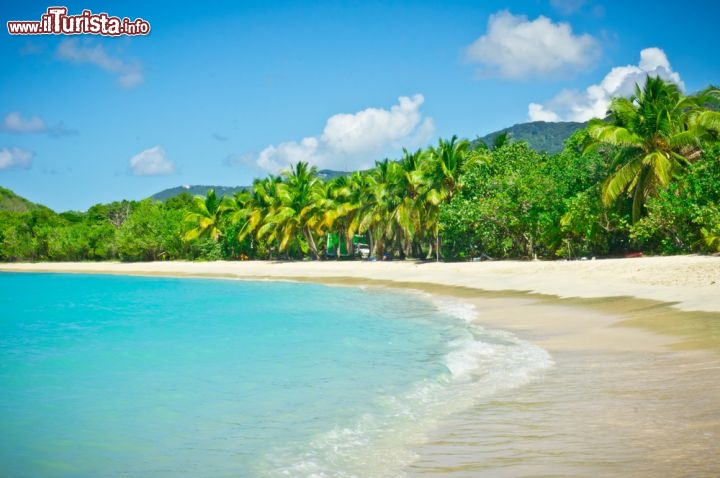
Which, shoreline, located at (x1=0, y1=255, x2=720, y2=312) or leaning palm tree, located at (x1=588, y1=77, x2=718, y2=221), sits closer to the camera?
shoreline, located at (x1=0, y1=255, x2=720, y2=312)

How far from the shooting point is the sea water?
6.77m

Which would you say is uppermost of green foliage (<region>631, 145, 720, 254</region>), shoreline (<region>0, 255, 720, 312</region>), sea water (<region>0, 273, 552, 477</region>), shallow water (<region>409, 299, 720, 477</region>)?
green foliage (<region>631, 145, 720, 254</region>)

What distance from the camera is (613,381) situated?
8.27 metres

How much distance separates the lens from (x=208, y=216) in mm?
61312

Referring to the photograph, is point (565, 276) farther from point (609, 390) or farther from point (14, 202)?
point (14, 202)

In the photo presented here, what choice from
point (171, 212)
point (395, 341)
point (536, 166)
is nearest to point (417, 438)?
point (395, 341)

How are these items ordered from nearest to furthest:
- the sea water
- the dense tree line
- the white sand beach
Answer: the white sand beach, the sea water, the dense tree line

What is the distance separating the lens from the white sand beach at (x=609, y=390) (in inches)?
212

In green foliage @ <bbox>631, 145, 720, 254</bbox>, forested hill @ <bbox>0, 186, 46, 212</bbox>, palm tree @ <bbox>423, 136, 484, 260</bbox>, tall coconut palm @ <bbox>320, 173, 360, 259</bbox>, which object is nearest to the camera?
green foliage @ <bbox>631, 145, 720, 254</bbox>

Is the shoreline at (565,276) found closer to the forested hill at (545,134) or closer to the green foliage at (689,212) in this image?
the green foliage at (689,212)

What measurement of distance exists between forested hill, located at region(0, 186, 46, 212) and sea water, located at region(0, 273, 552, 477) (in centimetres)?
12143

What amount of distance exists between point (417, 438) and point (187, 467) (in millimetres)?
2444

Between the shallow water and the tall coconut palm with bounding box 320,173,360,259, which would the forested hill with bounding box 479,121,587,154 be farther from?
the shallow water

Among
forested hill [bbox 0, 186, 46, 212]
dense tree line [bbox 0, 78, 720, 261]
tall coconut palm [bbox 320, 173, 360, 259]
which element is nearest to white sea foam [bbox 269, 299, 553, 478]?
dense tree line [bbox 0, 78, 720, 261]
